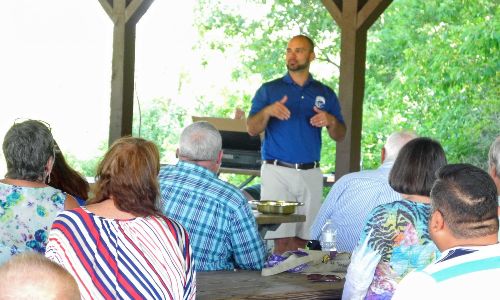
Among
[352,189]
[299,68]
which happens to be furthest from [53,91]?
[352,189]

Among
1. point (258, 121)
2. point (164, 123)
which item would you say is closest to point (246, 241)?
point (258, 121)

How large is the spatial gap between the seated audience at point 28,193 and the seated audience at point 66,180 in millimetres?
454

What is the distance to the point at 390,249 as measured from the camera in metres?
3.42

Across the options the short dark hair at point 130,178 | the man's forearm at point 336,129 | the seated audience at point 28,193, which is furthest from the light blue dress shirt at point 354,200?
the man's forearm at point 336,129

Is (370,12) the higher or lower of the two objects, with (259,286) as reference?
higher

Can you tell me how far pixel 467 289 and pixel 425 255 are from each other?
1.08m

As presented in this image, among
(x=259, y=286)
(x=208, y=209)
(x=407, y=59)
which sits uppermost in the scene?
(x=407, y=59)

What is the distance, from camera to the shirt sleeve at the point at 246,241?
3.89 m

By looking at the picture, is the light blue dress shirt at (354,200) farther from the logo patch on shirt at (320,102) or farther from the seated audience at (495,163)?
the logo patch on shirt at (320,102)

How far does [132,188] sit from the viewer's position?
10.1 ft

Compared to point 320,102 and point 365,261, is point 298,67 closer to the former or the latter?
point 320,102

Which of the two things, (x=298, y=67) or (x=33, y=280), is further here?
(x=298, y=67)

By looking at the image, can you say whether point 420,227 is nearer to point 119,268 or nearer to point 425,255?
point 425,255

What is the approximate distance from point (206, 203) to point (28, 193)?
0.65 m
